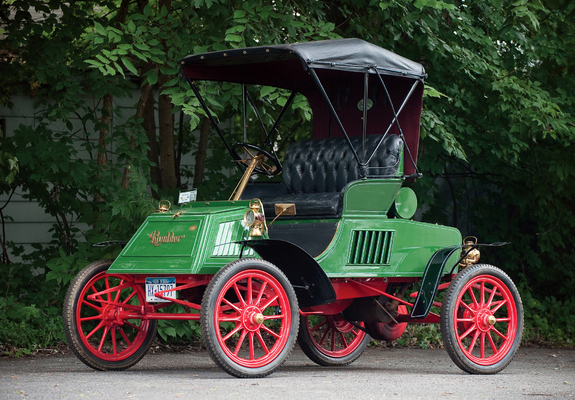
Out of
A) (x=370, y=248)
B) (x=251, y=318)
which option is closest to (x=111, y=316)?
(x=251, y=318)

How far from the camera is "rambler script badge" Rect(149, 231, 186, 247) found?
221 inches

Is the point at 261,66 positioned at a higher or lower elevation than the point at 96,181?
higher

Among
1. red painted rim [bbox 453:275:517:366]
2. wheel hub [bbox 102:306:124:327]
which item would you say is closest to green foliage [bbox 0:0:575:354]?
wheel hub [bbox 102:306:124:327]

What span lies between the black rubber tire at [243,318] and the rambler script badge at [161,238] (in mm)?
515

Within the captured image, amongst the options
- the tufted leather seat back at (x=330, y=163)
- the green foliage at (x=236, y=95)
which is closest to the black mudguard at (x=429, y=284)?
the tufted leather seat back at (x=330, y=163)

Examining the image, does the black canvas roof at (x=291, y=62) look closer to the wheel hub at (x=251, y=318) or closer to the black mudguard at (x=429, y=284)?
the black mudguard at (x=429, y=284)

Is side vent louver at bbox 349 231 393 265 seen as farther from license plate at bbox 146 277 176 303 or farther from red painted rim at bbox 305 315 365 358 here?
license plate at bbox 146 277 176 303

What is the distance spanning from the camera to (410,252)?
256 inches

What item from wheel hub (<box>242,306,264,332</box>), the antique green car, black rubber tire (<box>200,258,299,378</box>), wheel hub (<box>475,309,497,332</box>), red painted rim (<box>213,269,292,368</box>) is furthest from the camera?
wheel hub (<box>475,309,497,332</box>)

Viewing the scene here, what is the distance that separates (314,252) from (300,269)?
296mm

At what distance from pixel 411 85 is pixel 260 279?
265 cm

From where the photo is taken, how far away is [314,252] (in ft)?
20.1

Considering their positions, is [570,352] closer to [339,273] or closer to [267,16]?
[339,273]

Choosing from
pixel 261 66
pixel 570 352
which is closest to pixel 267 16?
pixel 261 66
